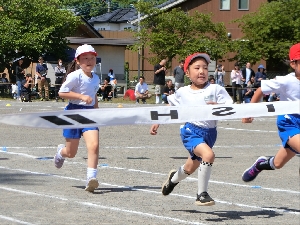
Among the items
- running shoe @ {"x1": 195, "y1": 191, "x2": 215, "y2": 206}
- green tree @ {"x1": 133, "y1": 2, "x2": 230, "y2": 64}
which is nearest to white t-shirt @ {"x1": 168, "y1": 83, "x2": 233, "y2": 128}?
running shoe @ {"x1": 195, "y1": 191, "x2": 215, "y2": 206}

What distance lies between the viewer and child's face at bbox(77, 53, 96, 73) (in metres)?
10.4

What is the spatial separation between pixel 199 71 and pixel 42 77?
26946 millimetres

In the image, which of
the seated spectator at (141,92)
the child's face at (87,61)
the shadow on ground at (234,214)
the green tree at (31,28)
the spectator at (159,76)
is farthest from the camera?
the green tree at (31,28)

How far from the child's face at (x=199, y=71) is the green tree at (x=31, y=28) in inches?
1265

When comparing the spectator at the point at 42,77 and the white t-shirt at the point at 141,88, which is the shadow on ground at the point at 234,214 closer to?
the spectator at the point at 42,77

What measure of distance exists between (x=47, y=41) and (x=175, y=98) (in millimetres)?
33331

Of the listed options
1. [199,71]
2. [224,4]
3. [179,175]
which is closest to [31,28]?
[224,4]

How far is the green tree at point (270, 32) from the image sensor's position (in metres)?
46.8

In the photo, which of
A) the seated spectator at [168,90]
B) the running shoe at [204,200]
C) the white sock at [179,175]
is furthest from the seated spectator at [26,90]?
the running shoe at [204,200]

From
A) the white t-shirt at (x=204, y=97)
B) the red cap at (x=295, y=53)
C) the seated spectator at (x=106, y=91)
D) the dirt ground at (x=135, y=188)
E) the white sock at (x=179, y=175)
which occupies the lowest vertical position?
the seated spectator at (x=106, y=91)

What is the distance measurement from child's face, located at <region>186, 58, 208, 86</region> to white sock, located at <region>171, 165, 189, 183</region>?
983 millimetres

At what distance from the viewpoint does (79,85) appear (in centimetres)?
1039

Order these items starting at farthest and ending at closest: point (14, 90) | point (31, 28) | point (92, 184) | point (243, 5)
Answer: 1. point (243, 5)
2. point (31, 28)
3. point (14, 90)
4. point (92, 184)

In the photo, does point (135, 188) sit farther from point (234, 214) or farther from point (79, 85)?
point (234, 214)
